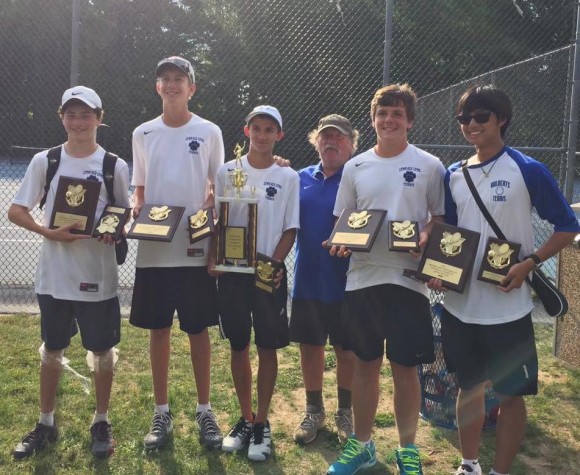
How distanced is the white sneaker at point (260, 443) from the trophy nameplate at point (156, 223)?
125cm

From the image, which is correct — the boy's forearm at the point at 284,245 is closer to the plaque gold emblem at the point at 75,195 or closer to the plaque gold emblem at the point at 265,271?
the plaque gold emblem at the point at 265,271

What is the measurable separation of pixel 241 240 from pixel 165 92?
39.2 inches

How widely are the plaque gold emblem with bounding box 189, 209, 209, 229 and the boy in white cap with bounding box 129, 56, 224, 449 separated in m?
0.13

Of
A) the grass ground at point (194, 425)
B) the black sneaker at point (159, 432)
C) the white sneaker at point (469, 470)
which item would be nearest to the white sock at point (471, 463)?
the white sneaker at point (469, 470)

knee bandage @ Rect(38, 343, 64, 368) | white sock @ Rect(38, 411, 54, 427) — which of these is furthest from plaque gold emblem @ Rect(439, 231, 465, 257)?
white sock @ Rect(38, 411, 54, 427)

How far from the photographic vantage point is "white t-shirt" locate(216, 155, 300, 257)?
329 cm

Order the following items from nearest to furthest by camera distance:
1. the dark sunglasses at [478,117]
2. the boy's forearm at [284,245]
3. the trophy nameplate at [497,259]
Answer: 1. the trophy nameplate at [497,259]
2. the dark sunglasses at [478,117]
3. the boy's forearm at [284,245]

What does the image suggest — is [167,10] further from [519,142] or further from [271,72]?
[519,142]

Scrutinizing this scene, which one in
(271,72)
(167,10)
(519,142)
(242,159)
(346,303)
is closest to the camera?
(346,303)

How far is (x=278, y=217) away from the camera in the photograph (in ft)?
10.8

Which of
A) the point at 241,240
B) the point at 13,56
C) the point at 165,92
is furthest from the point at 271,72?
the point at 241,240

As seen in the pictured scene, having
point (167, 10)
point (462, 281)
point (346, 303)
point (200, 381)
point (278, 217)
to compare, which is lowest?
point (200, 381)

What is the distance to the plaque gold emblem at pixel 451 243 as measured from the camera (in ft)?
9.05

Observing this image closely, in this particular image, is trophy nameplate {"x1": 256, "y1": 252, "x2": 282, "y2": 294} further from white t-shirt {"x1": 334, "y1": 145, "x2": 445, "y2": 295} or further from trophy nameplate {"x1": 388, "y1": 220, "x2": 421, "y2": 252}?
trophy nameplate {"x1": 388, "y1": 220, "x2": 421, "y2": 252}
